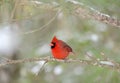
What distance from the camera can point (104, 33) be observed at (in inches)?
227

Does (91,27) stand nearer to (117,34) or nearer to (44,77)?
(117,34)

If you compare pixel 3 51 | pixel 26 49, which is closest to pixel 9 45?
pixel 3 51

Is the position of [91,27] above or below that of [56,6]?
below

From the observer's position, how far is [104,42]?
5.70 m

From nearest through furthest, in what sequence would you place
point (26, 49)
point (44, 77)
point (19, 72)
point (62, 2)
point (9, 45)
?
point (62, 2) → point (26, 49) → point (44, 77) → point (19, 72) → point (9, 45)

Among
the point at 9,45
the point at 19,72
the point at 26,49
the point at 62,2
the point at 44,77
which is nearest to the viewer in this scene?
the point at 62,2

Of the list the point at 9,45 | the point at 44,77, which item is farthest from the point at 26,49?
the point at 9,45

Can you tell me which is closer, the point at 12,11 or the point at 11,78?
the point at 12,11

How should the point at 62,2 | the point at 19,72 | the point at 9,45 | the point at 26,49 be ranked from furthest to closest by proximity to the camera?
the point at 9,45
the point at 19,72
the point at 26,49
the point at 62,2

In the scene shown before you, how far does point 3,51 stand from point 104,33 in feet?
5.39

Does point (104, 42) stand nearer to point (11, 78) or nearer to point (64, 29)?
point (64, 29)

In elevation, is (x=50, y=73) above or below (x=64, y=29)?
below

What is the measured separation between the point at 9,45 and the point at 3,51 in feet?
0.98

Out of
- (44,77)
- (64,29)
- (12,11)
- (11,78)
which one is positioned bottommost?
(11,78)
